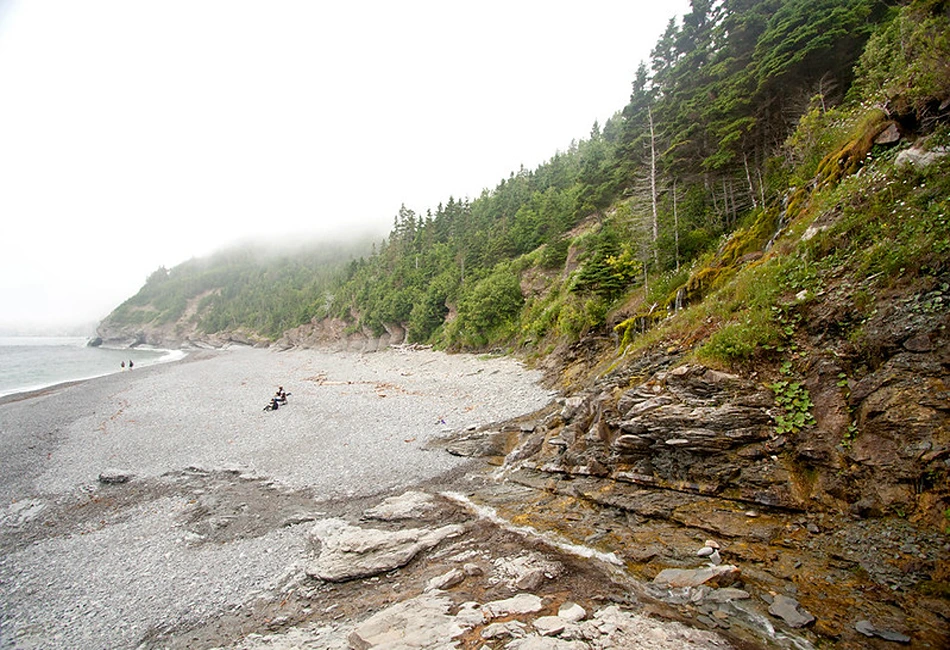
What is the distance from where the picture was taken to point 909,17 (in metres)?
11.7

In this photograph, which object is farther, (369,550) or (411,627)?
(369,550)

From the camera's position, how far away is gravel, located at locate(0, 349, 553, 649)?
8.11m

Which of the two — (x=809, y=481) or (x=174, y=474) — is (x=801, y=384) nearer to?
(x=809, y=481)

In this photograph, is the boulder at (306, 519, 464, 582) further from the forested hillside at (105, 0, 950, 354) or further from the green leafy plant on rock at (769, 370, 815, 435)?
the forested hillside at (105, 0, 950, 354)

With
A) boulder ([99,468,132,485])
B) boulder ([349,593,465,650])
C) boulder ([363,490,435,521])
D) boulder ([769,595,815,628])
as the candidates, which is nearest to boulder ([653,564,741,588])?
boulder ([769,595,815,628])

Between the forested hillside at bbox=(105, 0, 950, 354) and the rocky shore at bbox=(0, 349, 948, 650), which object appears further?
the forested hillside at bbox=(105, 0, 950, 354)

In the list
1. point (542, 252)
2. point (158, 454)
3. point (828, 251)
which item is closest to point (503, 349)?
point (542, 252)

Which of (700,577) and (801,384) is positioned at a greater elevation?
(801,384)

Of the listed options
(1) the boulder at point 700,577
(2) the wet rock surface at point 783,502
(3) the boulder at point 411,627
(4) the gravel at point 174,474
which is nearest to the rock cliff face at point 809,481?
(2) the wet rock surface at point 783,502

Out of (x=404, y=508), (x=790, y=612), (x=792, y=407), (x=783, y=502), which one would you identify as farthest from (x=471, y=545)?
(x=792, y=407)

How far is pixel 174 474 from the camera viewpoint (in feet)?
48.4

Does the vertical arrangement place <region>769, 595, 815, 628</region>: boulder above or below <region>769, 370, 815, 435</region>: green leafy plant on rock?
below

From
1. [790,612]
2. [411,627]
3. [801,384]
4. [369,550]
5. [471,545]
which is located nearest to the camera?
[790,612]

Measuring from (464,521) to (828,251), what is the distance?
34.1ft
